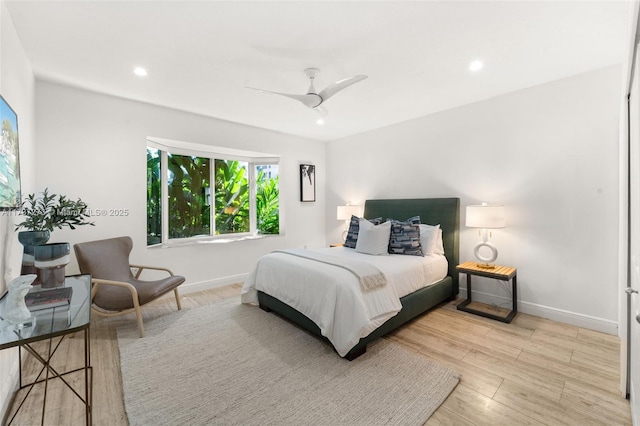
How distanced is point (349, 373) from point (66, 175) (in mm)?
3579

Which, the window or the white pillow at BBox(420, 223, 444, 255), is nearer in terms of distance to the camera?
the white pillow at BBox(420, 223, 444, 255)

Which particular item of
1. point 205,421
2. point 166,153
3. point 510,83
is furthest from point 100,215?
point 510,83

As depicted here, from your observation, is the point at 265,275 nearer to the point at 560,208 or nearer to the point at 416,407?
the point at 416,407

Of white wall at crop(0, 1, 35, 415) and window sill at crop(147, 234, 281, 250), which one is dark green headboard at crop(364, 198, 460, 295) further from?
white wall at crop(0, 1, 35, 415)

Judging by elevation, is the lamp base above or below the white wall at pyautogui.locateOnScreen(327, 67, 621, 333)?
below

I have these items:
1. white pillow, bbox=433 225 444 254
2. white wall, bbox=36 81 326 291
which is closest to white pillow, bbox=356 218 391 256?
white pillow, bbox=433 225 444 254

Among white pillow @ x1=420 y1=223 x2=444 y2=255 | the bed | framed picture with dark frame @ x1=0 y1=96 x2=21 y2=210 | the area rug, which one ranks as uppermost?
framed picture with dark frame @ x1=0 y1=96 x2=21 y2=210

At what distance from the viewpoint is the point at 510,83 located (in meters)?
3.03

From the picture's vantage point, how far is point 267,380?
203 cm

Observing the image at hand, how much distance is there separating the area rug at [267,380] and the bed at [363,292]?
0.51 feet

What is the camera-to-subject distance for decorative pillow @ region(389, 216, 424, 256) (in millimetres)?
3439

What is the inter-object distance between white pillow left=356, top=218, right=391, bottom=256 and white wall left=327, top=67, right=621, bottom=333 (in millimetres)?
1065

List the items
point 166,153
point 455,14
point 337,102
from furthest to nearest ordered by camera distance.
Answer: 1. point 166,153
2. point 337,102
3. point 455,14

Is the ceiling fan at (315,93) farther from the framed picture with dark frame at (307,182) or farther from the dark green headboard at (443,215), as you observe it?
the framed picture with dark frame at (307,182)
